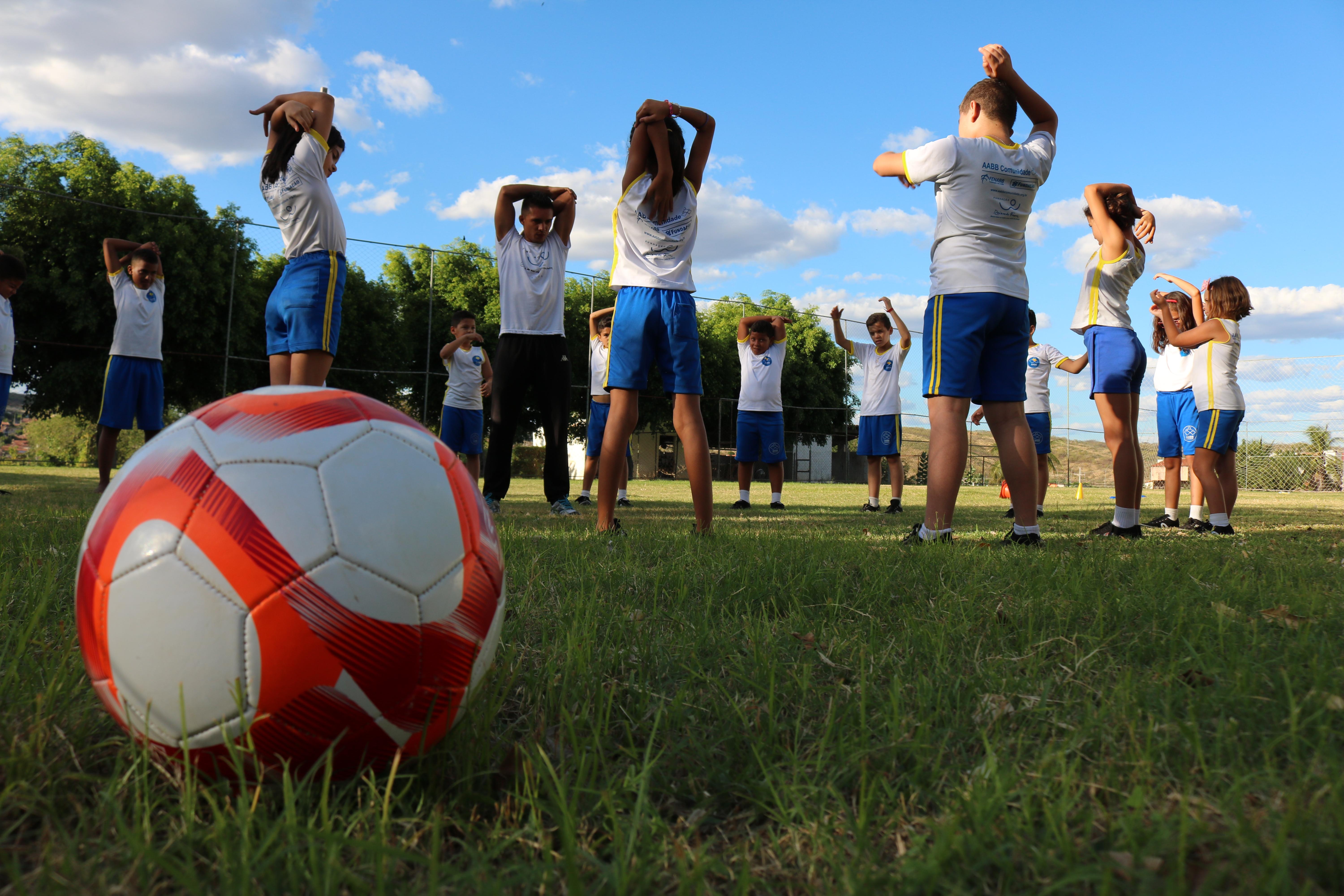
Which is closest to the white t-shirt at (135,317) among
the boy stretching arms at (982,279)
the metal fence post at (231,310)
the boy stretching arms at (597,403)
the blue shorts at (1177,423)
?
the boy stretching arms at (597,403)

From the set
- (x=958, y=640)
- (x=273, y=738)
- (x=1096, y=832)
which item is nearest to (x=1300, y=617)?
(x=958, y=640)

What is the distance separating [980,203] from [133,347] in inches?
296

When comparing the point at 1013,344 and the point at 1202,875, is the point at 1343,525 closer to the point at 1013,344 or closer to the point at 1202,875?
the point at 1013,344

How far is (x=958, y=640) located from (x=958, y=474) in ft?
8.02

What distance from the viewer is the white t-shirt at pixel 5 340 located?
7.48m

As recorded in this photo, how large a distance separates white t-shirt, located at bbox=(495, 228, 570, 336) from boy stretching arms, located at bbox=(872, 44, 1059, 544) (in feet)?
9.62

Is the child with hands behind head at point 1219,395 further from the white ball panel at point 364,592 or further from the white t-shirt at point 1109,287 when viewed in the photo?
the white ball panel at point 364,592

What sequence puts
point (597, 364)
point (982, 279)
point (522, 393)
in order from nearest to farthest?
point (982, 279) < point (522, 393) < point (597, 364)

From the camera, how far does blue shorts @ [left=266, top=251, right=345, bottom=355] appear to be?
4.73 meters

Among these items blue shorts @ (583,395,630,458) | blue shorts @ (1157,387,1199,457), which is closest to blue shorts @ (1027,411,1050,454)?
blue shorts @ (1157,387,1199,457)

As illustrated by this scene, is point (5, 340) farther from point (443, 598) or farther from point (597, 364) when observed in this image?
point (443, 598)

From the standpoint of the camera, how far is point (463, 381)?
28.6 ft

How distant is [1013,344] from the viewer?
445 cm

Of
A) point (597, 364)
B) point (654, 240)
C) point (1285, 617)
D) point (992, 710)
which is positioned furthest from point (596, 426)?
point (992, 710)
